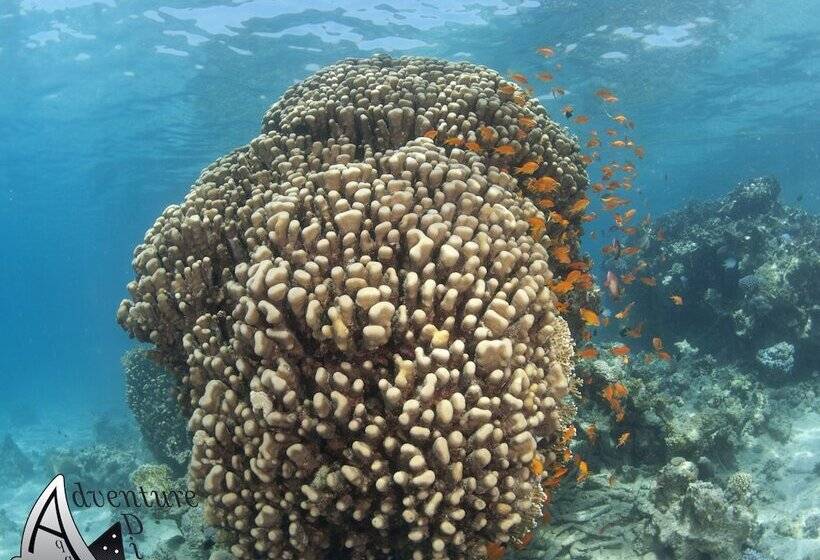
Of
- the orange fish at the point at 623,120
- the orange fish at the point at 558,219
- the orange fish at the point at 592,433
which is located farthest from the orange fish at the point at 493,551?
the orange fish at the point at 623,120

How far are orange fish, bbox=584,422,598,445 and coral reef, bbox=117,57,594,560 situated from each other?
2383 mm

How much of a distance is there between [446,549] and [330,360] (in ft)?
5.15

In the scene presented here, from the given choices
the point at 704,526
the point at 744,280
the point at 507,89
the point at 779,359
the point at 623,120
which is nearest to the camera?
the point at 704,526

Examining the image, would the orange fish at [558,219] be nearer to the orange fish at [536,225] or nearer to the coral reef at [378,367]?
the orange fish at [536,225]

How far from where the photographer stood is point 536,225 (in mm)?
5438

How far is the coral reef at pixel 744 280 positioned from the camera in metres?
13.4

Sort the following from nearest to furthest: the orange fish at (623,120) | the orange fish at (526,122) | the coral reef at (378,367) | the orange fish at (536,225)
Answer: the coral reef at (378,367) < the orange fish at (536,225) < the orange fish at (526,122) < the orange fish at (623,120)

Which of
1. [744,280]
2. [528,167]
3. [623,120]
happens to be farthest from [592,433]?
[744,280]

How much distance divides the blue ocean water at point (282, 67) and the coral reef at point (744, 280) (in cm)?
187

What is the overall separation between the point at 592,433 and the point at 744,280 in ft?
30.0

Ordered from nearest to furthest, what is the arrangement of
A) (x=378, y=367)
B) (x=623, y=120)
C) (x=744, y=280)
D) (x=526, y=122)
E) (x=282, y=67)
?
(x=378, y=367) → (x=526, y=122) → (x=623, y=120) → (x=744, y=280) → (x=282, y=67)

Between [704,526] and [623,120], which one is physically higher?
[623,120]

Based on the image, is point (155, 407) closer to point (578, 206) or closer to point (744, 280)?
point (578, 206)

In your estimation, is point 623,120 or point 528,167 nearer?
point 528,167
